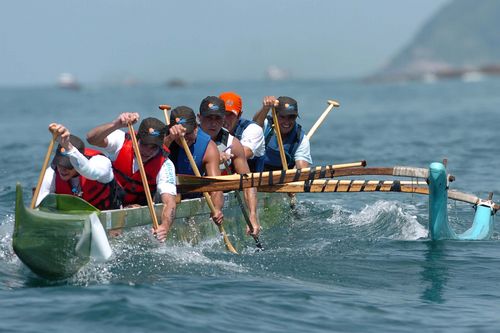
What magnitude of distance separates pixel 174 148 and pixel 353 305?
3.60 metres

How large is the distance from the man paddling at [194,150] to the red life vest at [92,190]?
112 centimetres

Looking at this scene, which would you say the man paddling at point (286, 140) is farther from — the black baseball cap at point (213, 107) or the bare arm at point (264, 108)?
the black baseball cap at point (213, 107)

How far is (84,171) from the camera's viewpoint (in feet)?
31.2

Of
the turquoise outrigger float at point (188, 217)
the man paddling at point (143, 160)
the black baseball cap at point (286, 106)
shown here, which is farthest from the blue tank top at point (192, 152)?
the black baseball cap at point (286, 106)

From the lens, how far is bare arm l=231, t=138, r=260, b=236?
471 inches

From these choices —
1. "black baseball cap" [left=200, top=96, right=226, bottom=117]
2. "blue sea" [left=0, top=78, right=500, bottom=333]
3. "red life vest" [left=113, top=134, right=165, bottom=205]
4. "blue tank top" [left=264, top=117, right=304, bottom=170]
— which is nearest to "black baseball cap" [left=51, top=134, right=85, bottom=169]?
"red life vest" [left=113, top=134, right=165, bottom=205]

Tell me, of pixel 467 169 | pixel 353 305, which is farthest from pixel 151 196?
pixel 467 169

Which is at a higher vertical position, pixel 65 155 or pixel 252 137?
pixel 252 137

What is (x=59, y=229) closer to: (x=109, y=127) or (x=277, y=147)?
(x=109, y=127)

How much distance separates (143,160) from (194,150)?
3.67 feet

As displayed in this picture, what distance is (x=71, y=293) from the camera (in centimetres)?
877

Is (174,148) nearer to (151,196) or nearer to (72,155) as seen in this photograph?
(151,196)

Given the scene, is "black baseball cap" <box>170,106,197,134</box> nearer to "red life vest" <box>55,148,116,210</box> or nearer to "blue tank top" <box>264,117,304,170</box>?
"red life vest" <box>55,148,116,210</box>

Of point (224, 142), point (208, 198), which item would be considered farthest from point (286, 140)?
point (208, 198)
